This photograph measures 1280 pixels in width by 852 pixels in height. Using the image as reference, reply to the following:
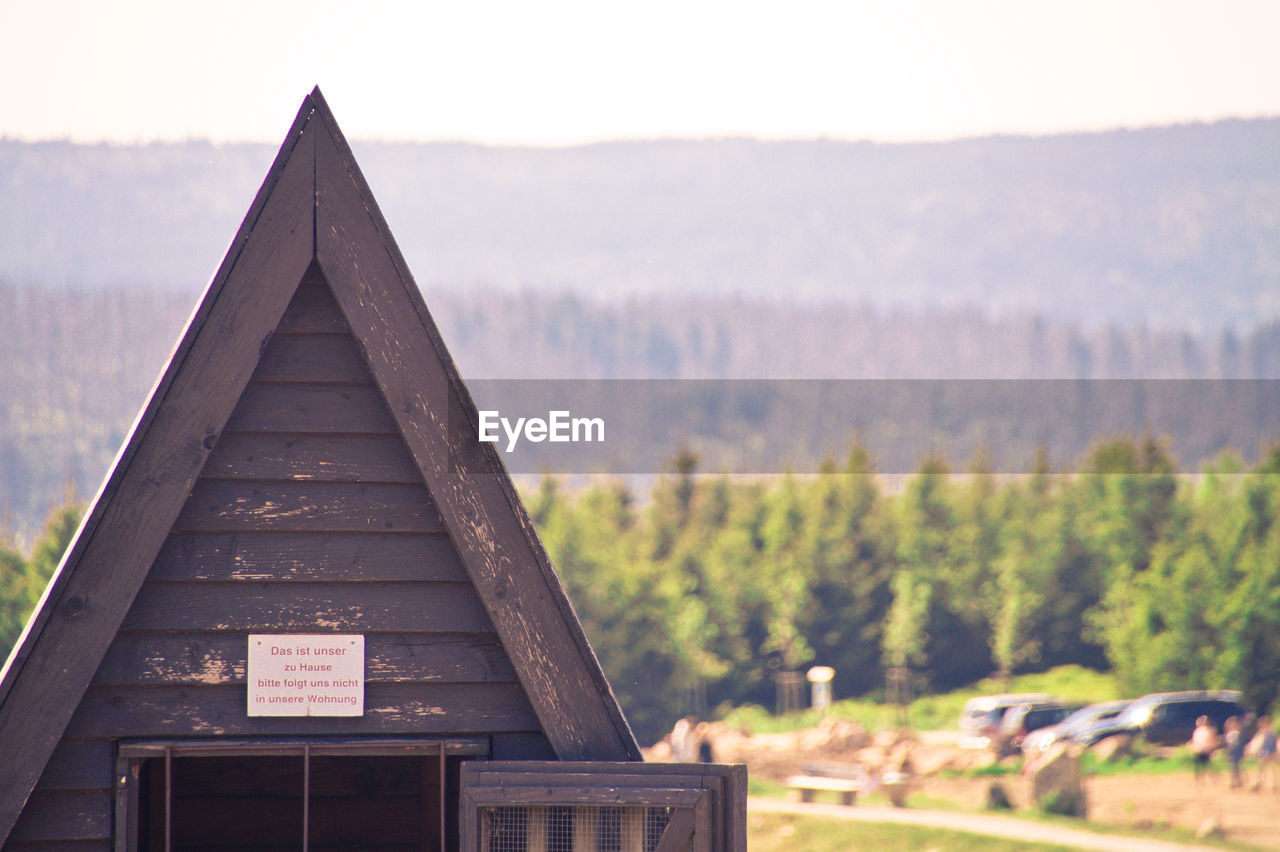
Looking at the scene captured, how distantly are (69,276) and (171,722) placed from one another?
186795 millimetres

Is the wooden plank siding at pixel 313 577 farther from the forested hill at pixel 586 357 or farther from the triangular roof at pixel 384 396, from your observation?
the forested hill at pixel 586 357

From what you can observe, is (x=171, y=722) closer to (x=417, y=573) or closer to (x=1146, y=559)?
(x=417, y=573)

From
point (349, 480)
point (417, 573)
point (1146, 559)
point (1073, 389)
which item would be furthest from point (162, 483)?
point (1073, 389)

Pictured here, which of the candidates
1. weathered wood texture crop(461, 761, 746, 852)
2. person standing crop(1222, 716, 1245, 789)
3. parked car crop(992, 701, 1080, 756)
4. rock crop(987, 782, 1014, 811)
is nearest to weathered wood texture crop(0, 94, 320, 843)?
weathered wood texture crop(461, 761, 746, 852)

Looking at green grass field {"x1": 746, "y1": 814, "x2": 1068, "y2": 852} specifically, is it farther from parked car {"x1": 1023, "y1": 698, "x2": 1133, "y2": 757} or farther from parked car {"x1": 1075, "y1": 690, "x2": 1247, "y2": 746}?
parked car {"x1": 1075, "y1": 690, "x2": 1247, "y2": 746}

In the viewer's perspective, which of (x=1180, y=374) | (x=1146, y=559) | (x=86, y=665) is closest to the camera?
(x=86, y=665)

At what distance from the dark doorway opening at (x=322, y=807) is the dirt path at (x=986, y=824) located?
20393mm

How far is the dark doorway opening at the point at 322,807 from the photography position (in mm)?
6789

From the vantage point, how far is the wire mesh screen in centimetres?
419

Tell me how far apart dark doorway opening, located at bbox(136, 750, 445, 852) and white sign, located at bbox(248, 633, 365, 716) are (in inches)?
99.1

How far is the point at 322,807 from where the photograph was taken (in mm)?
6828

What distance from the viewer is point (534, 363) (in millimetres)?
187875

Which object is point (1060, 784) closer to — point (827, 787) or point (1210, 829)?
point (1210, 829)

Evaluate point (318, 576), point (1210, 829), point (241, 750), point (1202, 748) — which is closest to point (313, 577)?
point (318, 576)
